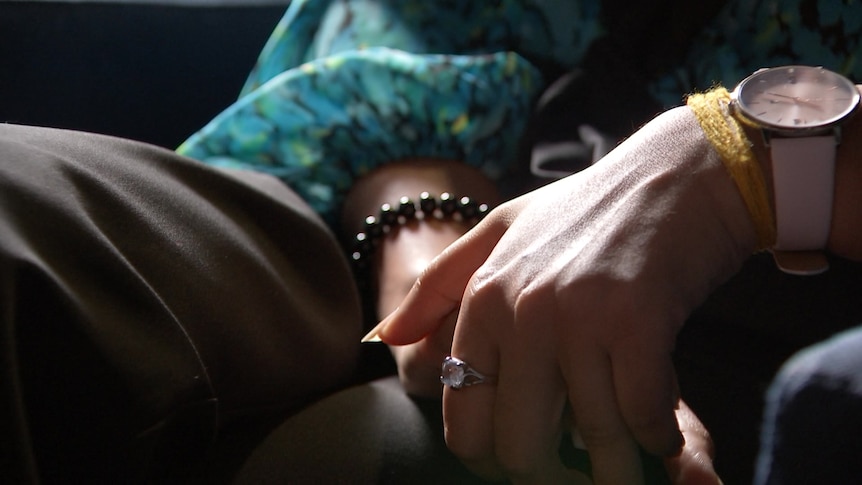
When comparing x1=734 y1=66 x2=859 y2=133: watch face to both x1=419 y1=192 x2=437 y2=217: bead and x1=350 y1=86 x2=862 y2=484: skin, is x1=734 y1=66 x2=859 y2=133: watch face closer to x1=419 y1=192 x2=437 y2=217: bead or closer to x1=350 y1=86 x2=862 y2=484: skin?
x1=350 y1=86 x2=862 y2=484: skin

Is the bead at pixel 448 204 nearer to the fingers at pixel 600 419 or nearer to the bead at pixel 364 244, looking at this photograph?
the bead at pixel 364 244

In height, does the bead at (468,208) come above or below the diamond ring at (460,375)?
below

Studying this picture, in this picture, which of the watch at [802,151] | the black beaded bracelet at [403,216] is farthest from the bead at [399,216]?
the watch at [802,151]

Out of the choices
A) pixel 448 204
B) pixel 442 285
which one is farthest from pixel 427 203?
pixel 442 285

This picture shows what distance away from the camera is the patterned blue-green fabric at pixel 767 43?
653 millimetres

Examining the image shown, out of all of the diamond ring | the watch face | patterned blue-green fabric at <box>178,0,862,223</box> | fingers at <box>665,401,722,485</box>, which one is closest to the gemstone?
the diamond ring

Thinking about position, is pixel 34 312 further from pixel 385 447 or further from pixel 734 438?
pixel 734 438

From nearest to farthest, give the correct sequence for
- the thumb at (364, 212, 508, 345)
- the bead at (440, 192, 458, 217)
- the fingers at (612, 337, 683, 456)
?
the fingers at (612, 337, 683, 456) < the thumb at (364, 212, 508, 345) < the bead at (440, 192, 458, 217)

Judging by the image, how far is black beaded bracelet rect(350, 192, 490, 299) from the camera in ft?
2.52

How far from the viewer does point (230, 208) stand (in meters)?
0.63

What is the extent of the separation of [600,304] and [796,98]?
21 centimetres

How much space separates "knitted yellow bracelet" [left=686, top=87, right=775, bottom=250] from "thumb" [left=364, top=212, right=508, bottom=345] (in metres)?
0.15

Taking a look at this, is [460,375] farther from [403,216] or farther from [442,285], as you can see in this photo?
[403,216]

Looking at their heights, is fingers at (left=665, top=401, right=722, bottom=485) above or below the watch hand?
below
